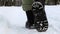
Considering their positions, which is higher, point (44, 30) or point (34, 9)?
point (34, 9)

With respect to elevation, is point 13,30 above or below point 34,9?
below

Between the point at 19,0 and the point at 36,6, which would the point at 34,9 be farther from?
the point at 19,0

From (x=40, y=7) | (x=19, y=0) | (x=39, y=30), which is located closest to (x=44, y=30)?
(x=39, y=30)

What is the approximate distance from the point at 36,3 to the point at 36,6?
18 mm

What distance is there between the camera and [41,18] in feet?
3.27

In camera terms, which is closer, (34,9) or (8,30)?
(34,9)

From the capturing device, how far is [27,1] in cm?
110

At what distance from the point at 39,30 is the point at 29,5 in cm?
18

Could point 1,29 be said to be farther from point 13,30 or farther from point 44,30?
point 44,30

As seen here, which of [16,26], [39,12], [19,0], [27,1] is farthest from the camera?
[19,0]

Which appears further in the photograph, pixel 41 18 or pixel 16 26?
pixel 16 26

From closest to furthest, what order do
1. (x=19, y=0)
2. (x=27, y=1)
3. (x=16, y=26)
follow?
(x=27, y=1) → (x=16, y=26) → (x=19, y=0)

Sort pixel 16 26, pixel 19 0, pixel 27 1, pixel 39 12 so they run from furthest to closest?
pixel 19 0 → pixel 16 26 → pixel 27 1 → pixel 39 12

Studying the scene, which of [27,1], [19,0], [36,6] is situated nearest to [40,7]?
[36,6]
